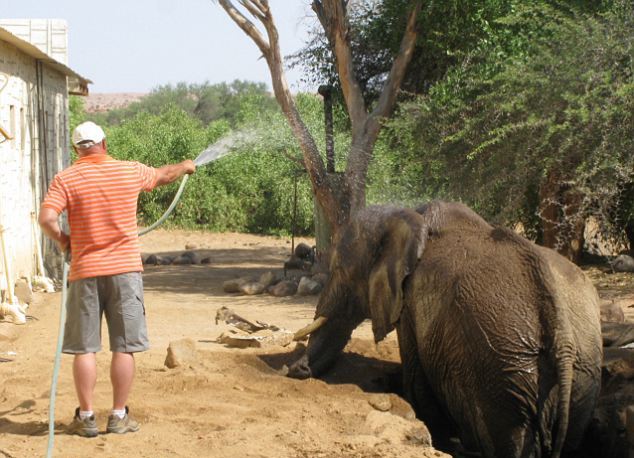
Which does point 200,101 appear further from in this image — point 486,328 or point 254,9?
point 486,328

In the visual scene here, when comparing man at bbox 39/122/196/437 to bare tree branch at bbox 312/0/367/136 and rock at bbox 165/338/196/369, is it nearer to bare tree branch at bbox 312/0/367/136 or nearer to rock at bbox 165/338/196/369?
rock at bbox 165/338/196/369

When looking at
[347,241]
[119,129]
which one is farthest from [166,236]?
[347,241]

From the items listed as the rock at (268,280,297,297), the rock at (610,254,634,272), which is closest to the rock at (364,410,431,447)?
the rock at (268,280,297,297)

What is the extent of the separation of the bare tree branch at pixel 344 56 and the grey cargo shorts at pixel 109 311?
33.8 ft

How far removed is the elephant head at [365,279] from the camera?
A: 7.64 metres

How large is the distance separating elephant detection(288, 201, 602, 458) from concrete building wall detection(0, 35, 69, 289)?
20.3 feet

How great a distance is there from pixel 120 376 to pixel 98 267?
2.33 feet

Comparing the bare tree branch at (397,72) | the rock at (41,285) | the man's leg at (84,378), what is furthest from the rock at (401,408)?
the bare tree branch at (397,72)

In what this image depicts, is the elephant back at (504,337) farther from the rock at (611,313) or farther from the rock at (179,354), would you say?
the rock at (611,313)

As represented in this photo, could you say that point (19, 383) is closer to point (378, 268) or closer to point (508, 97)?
point (378, 268)

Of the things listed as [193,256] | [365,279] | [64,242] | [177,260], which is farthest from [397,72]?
[64,242]

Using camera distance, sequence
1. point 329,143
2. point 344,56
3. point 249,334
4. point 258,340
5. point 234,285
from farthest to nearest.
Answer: point 329,143
point 344,56
point 234,285
point 249,334
point 258,340

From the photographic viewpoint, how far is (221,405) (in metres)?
7.22

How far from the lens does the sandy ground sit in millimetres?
6219
